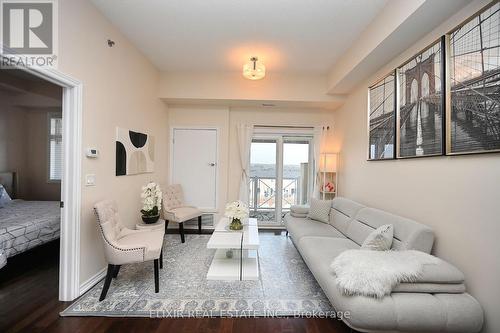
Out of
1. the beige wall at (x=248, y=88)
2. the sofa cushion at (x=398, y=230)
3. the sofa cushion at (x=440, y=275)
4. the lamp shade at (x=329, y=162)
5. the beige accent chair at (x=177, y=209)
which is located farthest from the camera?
the lamp shade at (x=329, y=162)

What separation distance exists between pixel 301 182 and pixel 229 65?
8.68 ft

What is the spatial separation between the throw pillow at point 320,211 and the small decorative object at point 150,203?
7.60 feet

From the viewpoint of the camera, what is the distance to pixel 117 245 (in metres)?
2.07

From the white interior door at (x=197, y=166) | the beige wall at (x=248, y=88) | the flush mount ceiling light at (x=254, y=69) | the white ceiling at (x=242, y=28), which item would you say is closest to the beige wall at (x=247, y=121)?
the white interior door at (x=197, y=166)

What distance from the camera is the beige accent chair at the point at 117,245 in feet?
6.70

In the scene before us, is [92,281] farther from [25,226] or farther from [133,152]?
[133,152]

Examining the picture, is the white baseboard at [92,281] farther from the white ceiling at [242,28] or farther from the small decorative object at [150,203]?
the white ceiling at [242,28]

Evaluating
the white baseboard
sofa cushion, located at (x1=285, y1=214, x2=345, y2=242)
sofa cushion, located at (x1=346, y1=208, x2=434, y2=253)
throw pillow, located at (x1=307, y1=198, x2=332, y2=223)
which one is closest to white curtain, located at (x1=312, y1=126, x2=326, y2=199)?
throw pillow, located at (x1=307, y1=198, x2=332, y2=223)

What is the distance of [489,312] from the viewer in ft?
4.89

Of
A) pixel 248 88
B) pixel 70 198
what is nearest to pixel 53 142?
pixel 70 198

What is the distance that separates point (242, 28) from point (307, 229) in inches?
105

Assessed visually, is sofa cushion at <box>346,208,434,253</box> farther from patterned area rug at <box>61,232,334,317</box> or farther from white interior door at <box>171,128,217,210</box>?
white interior door at <box>171,128,217,210</box>

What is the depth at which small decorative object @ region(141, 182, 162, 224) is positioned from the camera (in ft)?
9.78

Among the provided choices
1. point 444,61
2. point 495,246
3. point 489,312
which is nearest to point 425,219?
point 495,246
